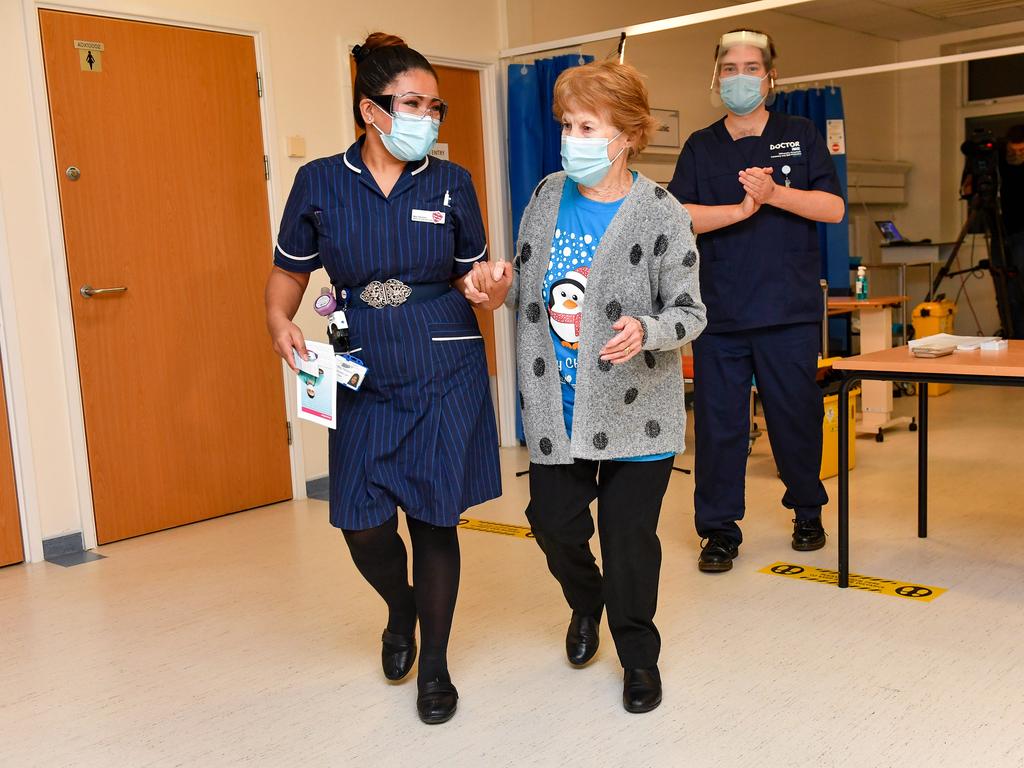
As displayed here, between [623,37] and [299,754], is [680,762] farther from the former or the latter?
[623,37]

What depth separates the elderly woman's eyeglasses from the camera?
7.11 feet

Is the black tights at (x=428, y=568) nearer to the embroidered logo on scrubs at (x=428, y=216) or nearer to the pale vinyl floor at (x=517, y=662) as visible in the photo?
the pale vinyl floor at (x=517, y=662)

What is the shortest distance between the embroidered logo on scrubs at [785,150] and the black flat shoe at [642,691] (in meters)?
1.63

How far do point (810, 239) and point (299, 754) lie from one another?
6.89ft

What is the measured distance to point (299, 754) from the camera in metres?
2.13

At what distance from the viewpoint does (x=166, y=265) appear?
4074 millimetres

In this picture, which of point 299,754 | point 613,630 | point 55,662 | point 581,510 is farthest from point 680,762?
point 55,662

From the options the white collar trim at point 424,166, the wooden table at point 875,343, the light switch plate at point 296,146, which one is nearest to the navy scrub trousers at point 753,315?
the white collar trim at point 424,166

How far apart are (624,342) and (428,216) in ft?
1.77

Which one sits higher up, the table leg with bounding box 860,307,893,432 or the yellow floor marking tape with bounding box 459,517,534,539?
the table leg with bounding box 860,307,893,432

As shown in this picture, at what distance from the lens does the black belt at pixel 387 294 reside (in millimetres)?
2184

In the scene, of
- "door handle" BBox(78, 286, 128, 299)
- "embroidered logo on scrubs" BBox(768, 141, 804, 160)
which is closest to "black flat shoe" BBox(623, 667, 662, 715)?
"embroidered logo on scrubs" BBox(768, 141, 804, 160)

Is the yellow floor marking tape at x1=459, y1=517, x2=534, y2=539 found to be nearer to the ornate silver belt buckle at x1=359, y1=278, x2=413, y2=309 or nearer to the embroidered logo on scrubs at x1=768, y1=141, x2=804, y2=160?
the embroidered logo on scrubs at x1=768, y1=141, x2=804, y2=160

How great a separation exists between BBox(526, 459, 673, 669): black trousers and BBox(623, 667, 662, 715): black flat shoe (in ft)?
0.06
